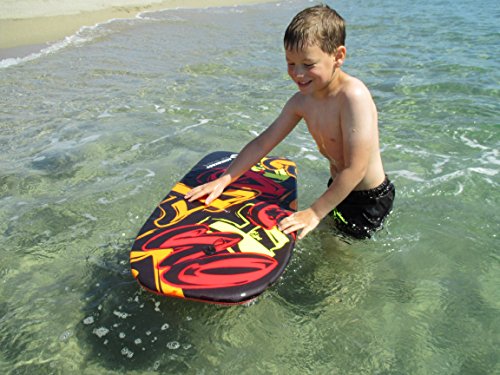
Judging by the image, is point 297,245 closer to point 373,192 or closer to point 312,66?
point 373,192

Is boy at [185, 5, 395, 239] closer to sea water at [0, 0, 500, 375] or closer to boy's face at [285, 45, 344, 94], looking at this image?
boy's face at [285, 45, 344, 94]

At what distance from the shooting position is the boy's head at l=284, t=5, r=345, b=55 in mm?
2199

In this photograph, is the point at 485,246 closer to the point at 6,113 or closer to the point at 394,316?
the point at 394,316

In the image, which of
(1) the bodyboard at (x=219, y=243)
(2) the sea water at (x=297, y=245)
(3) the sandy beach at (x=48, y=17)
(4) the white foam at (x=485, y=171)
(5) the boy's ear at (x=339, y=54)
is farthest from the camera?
(3) the sandy beach at (x=48, y=17)

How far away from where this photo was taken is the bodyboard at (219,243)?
6.84 ft

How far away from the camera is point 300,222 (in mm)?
2508

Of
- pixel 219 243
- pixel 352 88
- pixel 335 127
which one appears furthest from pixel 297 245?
pixel 352 88

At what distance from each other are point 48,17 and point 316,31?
35.2 ft

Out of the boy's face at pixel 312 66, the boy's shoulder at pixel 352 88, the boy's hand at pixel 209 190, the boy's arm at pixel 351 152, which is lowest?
the boy's hand at pixel 209 190

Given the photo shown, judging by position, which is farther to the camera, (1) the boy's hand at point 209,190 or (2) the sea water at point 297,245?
(1) the boy's hand at point 209,190

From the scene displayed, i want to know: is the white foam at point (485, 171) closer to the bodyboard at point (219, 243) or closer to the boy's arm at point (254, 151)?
the bodyboard at point (219, 243)

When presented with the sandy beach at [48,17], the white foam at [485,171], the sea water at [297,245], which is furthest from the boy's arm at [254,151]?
the sandy beach at [48,17]

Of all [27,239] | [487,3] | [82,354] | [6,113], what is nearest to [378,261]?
[82,354]

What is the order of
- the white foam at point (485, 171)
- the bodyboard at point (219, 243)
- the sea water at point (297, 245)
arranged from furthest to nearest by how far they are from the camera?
the white foam at point (485, 171) < the sea water at point (297, 245) < the bodyboard at point (219, 243)
